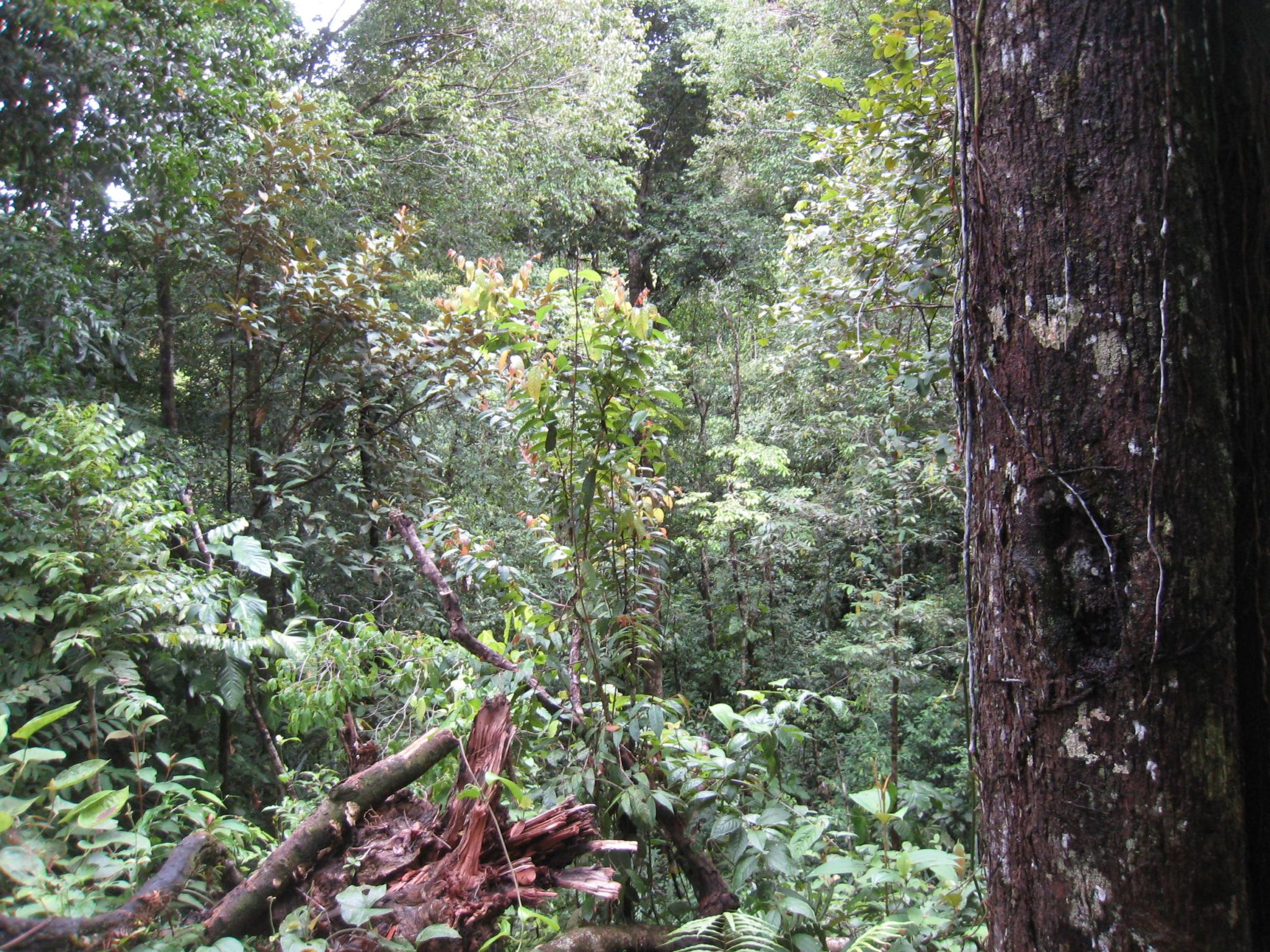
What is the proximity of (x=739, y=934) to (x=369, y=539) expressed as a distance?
3015 millimetres

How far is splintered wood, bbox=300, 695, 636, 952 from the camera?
1.51 metres

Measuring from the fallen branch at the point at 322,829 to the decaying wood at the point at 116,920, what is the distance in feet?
0.36

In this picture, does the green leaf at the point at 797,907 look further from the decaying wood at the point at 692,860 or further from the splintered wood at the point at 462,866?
the splintered wood at the point at 462,866

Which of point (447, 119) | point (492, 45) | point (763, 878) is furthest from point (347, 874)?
point (492, 45)

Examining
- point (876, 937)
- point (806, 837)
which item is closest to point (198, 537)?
point (806, 837)

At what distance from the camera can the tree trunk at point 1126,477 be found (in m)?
1.01

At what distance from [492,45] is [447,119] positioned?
1.10 m

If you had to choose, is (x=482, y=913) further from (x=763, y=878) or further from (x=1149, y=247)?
(x=1149, y=247)

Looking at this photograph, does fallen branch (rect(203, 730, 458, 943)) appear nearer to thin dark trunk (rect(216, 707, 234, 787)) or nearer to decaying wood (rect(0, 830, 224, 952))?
decaying wood (rect(0, 830, 224, 952))

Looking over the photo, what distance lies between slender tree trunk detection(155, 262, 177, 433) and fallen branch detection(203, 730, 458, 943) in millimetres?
2938

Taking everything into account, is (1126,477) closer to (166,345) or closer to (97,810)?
(97,810)

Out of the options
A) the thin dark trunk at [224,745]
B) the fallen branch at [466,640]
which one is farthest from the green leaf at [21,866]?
the thin dark trunk at [224,745]

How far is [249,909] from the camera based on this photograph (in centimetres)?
156

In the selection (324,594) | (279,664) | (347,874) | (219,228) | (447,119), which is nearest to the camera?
(347,874)
